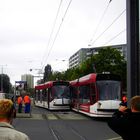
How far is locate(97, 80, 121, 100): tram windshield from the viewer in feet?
100

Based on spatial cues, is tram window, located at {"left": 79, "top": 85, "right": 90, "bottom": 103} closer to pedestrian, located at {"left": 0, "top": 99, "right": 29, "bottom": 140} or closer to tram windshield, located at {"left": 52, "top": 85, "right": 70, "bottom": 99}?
tram windshield, located at {"left": 52, "top": 85, "right": 70, "bottom": 99}

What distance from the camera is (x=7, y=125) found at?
14.6 feet

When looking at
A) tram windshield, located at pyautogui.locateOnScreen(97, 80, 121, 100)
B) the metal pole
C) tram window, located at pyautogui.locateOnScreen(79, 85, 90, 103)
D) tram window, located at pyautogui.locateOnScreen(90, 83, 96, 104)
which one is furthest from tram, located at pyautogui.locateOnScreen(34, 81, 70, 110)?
the metal pole

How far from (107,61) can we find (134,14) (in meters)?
58.0

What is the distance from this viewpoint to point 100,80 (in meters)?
30.9

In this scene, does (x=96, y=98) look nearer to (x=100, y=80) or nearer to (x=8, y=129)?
(x=100, y=80)

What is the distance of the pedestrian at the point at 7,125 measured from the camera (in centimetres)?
430

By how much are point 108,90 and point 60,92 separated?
1422cm

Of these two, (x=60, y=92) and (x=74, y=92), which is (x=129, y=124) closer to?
(x=74, y=92)

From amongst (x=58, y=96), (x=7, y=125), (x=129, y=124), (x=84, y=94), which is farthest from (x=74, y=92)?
(x=7, y=125)

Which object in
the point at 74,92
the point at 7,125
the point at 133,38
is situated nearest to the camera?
the point at 7,125

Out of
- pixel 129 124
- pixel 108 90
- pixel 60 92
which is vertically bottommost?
pixel 129 124

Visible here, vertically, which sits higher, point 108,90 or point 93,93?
point 108,90

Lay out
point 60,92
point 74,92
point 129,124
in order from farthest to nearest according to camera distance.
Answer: point 60,92 < point 74,92 < point 129,124
